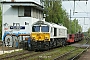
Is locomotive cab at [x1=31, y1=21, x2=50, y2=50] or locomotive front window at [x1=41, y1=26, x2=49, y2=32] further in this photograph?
locomotive front window at [x1=41, y1=26, x2=49, y2=32]

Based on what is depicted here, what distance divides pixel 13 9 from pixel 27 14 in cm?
246

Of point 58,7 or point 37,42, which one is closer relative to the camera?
point 37,42

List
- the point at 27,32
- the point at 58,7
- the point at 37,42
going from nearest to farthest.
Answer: the point at 37,42
the point at 27,32
the point at 58,7

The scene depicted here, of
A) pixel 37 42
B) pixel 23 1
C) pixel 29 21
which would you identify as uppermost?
pixel 23 1

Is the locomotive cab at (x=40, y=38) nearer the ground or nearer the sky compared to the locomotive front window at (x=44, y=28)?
nearer the ground

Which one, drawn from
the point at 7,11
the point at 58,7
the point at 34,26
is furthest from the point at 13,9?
the point at 58,7

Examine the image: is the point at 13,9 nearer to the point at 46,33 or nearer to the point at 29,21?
the point at 29,21

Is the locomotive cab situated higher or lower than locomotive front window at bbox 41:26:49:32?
lower

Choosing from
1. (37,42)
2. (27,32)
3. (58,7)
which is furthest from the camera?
(58,7)

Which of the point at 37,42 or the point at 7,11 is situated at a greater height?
the point at 7,11

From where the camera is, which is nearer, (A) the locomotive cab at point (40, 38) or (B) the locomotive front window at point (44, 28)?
(A) the locomotive cab at point (40, 38)

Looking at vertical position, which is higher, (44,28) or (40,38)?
(44,28)

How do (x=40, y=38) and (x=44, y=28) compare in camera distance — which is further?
(x=44, y=28)

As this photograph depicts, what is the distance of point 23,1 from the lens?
136 ft
